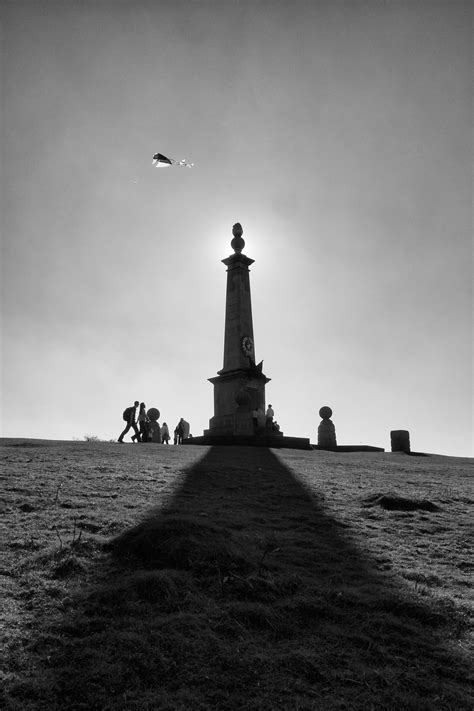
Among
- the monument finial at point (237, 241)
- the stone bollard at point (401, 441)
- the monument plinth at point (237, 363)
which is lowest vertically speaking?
the stone bollard at point (401, 441)

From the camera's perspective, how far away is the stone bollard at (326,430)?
84.9 feet

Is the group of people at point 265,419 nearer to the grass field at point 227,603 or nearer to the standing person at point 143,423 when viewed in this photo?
the standing person at point 143,423

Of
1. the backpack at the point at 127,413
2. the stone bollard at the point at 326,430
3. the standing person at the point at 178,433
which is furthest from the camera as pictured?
the standing person at the point at 178,433

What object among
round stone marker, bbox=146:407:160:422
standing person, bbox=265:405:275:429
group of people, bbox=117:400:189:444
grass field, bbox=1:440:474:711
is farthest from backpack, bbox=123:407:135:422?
grass field, bbox=1:440:474:711

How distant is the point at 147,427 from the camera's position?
24.0 metres

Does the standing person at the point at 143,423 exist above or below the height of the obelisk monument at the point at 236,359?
below

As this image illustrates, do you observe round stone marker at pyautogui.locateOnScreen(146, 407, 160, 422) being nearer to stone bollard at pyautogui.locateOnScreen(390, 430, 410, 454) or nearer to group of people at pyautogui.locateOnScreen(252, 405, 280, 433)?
group of people at pyautogui.locateOnScreen(252, 405, 280, 433)

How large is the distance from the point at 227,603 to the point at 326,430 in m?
21.9

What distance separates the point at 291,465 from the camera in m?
14.0

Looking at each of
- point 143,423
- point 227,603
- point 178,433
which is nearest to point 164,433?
point 178,433

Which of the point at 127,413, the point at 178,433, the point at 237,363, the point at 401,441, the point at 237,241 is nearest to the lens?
the point at 127,413

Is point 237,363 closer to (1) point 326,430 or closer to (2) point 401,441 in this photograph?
(1) point 326,430

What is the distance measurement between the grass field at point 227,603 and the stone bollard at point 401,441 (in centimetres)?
1700

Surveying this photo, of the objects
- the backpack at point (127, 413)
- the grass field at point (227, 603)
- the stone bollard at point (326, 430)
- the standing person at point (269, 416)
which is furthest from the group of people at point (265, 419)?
the grass field at point (227, 603)
